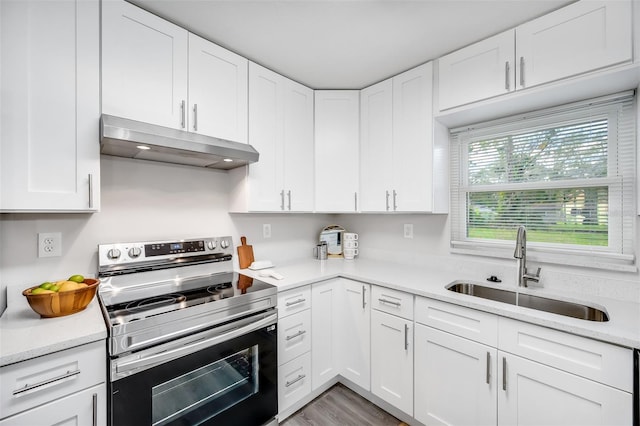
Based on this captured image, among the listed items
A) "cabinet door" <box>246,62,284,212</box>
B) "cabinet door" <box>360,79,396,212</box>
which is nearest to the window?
"cabinet door" <box>360,79,396,212</box>

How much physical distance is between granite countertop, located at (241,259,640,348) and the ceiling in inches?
59.5

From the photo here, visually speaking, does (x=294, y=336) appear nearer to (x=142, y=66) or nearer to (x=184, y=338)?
(x=184, y=338)

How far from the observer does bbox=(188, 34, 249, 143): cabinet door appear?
1675mm

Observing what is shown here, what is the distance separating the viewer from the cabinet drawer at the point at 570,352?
109 centimetres

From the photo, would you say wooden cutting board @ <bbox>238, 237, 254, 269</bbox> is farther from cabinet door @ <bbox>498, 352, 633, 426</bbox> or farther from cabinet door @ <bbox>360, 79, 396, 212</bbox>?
cabinet door @ <bbox>498, 352, 633, 426</bbox>

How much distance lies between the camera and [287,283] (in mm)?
1796

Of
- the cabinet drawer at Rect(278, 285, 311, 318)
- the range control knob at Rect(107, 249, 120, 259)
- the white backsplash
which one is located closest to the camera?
the white backsplash

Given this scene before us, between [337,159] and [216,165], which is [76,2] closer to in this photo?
[216,165]

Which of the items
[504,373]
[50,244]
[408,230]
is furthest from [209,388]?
[408,230]

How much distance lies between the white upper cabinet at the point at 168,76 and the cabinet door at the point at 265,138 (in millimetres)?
80

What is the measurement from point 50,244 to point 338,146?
6.42ft

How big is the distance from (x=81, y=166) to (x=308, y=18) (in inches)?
53.9

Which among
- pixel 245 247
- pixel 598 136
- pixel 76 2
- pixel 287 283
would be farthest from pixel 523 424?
pixel 76 2

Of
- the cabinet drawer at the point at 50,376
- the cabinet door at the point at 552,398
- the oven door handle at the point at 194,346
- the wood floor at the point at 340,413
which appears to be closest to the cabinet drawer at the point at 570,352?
A: the cabinet door at the point at 552,398
